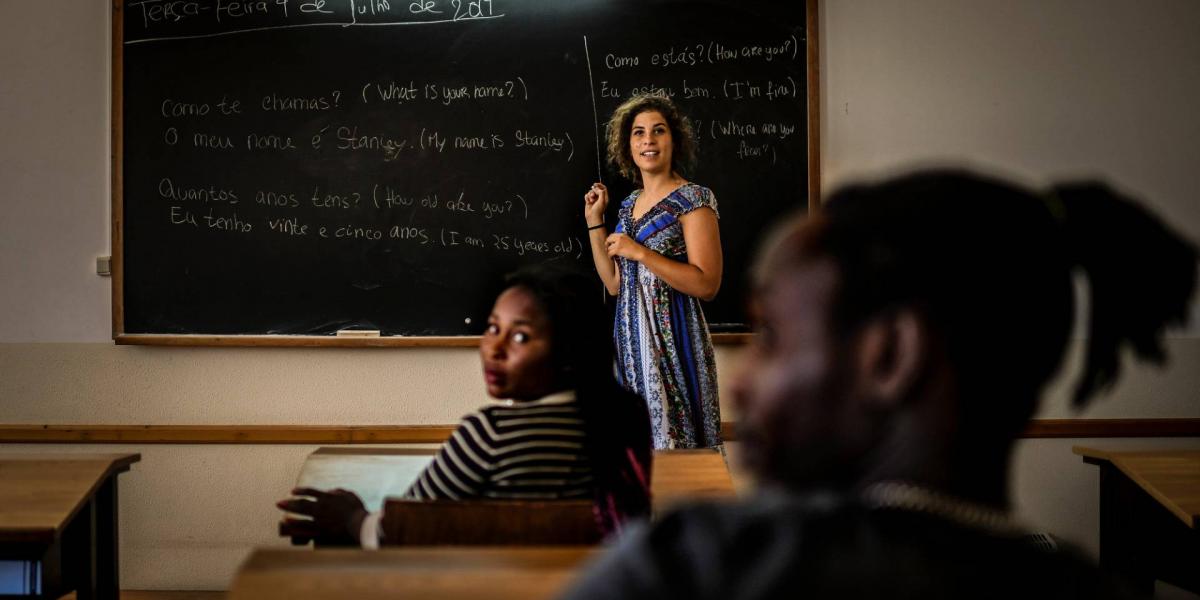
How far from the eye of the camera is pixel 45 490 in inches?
91.0

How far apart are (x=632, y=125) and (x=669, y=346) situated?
2.41ft

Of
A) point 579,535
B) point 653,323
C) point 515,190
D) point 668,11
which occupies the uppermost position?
point 668,11

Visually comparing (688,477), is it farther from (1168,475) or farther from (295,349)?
(295,349)

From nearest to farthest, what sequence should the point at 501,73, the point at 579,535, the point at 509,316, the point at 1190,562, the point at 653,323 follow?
the point at 579,535 < the point at 509,316 < the point at 1190,562 < the point at 653,323 < the point at 501,73

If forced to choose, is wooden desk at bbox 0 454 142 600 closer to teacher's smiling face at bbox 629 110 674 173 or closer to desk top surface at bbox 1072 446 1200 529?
teacher's smiling face at bbox 629 110 674 173

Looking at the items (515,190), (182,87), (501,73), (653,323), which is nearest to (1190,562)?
(653,323)

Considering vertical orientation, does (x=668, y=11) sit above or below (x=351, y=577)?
above

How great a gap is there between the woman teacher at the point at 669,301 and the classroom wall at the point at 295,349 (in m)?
0.53

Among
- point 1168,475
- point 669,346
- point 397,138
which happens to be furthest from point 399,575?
point 397,138

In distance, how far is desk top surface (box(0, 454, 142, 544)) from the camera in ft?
6.75

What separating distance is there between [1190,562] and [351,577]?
225 centimetres

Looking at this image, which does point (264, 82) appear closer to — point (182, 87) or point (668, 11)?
point (182, 87)

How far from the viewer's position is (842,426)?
0.63 m

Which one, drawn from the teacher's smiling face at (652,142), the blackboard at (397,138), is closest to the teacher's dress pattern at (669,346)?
the teacher's smiling face at (652,142)
